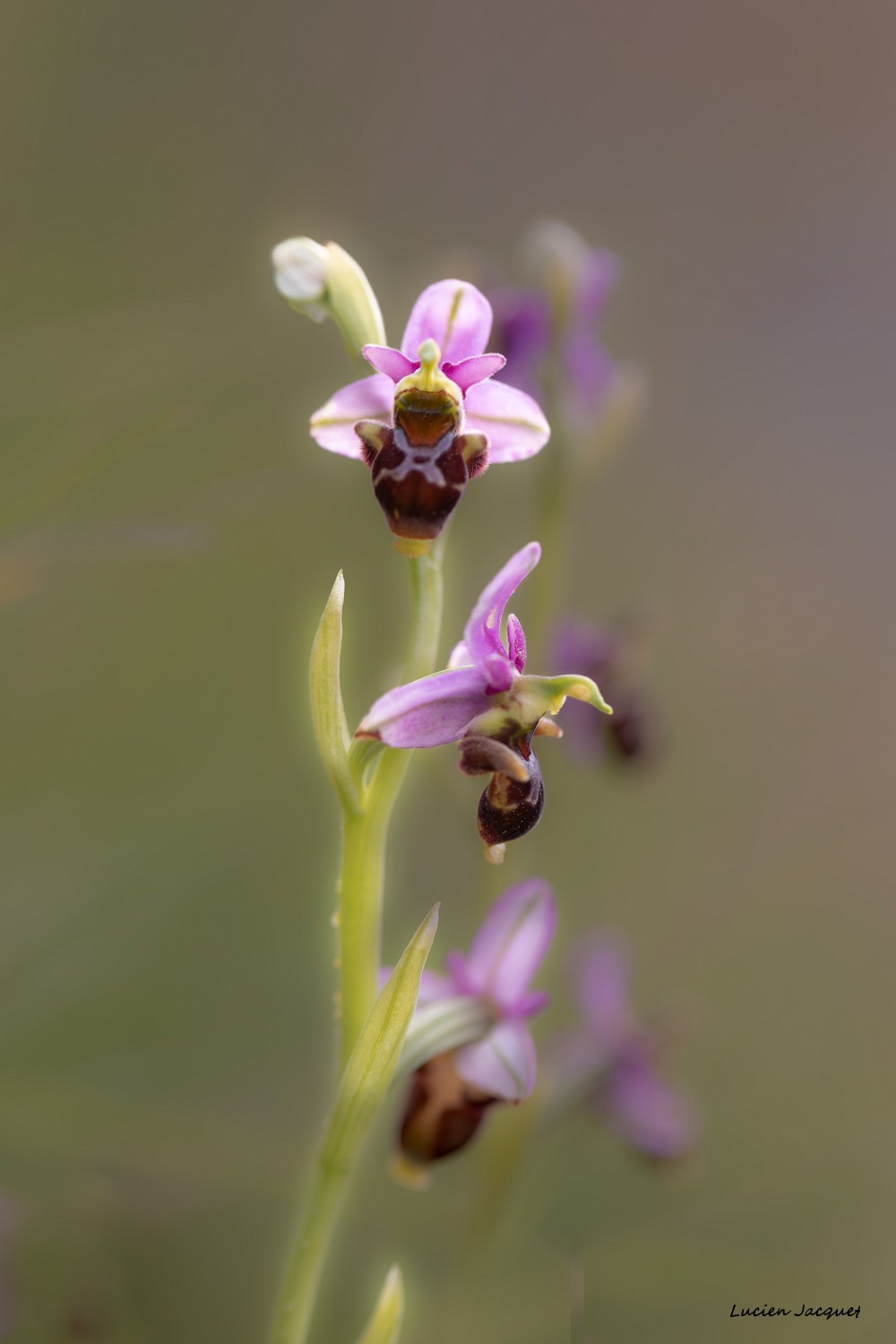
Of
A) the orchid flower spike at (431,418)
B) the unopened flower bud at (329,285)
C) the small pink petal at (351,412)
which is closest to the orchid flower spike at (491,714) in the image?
the orchid flower spike at (431,418)

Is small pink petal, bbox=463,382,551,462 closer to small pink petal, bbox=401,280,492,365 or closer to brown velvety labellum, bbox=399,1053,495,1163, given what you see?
small pink petal, bbox=401,280,492,365

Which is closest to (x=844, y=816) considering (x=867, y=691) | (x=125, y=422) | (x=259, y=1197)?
(x=867, y=691)

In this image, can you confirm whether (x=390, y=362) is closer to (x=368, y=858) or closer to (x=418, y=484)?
(x=418, y=484)

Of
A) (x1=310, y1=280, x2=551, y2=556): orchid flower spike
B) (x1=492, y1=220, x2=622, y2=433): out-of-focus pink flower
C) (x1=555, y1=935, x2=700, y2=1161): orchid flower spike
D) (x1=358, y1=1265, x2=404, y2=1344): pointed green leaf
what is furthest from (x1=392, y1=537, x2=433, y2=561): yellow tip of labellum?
(x1=555, y1=935, x2=700, y2=1161): orchid flower spike

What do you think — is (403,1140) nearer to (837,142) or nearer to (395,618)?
(395,618)

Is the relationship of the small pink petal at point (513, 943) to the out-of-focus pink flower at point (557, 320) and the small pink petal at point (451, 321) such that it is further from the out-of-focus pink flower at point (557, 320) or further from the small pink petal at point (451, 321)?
the out-of-focus pink flower at point (557, 320)
